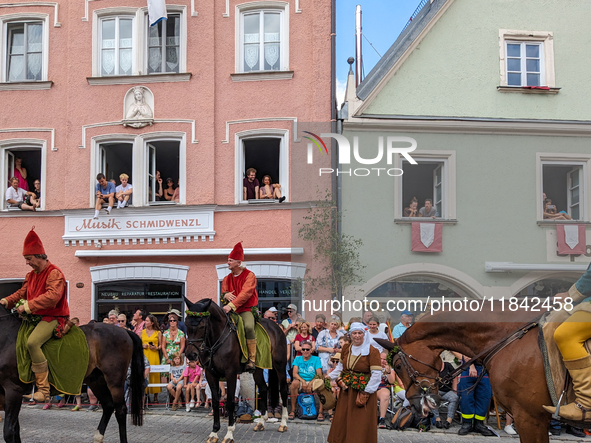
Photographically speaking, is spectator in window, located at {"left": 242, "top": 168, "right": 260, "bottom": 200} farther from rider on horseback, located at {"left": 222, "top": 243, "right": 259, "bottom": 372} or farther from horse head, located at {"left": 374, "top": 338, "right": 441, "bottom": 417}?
horse head, located at {"left": 374, "top": 338, "right": 441, "bottom": 417}

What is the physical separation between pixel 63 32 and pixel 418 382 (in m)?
14.0

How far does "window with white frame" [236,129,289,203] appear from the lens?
50.5 feet

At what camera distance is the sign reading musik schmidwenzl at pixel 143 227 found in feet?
49.9

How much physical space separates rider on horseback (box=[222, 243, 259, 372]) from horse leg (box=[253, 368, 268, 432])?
47cm

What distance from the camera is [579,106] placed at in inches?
619

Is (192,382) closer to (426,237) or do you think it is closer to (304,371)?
(304,371)

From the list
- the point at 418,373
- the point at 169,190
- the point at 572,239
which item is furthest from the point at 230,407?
the point at 572,239

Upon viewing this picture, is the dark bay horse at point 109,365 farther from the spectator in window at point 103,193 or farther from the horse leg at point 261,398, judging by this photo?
the spectator in window at point 103,193

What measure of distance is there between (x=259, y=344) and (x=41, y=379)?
322cm

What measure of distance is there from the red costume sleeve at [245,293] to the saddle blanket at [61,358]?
7.00ft

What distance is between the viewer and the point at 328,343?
1131 cm

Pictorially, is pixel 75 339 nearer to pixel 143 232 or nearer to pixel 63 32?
pixel 143 232

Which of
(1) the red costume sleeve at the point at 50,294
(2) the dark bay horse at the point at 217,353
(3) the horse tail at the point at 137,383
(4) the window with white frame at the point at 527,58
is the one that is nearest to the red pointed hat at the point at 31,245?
(1) the red costume sleeve at the point at 50,294

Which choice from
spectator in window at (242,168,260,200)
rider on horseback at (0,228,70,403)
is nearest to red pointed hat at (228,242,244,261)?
rider on horseback at (0,228,70,403)
